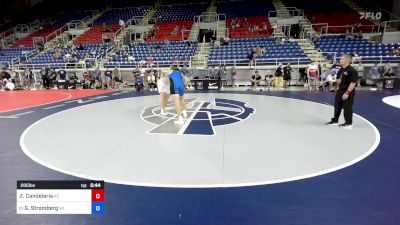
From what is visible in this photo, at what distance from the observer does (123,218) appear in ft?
10.5

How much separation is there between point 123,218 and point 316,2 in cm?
2873

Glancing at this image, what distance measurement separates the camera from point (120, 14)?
30.2m

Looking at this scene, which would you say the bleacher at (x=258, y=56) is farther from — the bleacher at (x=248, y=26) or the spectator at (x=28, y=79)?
the spectator at (x=28, y=79)

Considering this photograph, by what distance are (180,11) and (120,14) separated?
6428 mm

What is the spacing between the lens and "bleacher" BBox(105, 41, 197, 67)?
19.7m

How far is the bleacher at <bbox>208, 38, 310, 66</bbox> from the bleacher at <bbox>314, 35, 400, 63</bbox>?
6.43ft

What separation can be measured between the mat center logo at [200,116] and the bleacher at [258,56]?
7783 millimetres

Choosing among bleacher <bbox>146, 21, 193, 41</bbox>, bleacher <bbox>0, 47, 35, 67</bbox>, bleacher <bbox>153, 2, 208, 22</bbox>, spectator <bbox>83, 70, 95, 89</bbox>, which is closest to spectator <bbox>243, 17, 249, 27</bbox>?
bleacher <bbox>146, 21, 193, 41</bbox>

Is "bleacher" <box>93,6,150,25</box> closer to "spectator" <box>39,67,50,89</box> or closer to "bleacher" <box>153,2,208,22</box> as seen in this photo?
"bleacher" <box>153,2,208,22</box>

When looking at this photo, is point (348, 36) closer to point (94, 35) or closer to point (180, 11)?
point (180, 11)

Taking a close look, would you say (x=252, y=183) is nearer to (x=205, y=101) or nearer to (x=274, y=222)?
(x=274, y=222)
